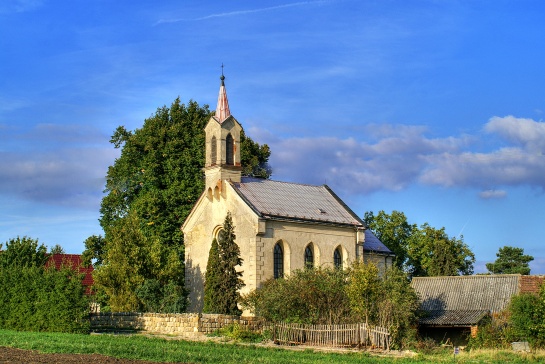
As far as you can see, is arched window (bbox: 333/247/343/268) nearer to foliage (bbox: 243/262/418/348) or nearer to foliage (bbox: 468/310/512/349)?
foliage (bbox: 243/262/418/348)

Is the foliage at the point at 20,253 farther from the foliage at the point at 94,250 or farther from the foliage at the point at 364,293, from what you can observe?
the foliage at the point at 364,293

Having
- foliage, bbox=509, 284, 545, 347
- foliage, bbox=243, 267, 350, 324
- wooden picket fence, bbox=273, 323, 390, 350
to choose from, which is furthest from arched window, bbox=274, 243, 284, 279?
foliage, bbox=509, 284, 545, 347

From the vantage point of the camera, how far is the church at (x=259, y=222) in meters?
50.3

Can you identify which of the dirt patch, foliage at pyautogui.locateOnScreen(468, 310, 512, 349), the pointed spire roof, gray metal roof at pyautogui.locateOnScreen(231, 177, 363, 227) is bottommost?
the dirt patch

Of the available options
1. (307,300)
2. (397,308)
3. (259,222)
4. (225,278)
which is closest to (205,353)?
(307,300)

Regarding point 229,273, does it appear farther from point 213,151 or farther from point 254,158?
point 254,158

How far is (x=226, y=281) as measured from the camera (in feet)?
150

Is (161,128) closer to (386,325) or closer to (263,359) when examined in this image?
(386,325)

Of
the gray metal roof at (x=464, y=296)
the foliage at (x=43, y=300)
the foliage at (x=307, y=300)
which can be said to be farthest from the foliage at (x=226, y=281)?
the gray metal roof at (x=464, y=296)

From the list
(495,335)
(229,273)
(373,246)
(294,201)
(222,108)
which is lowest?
(495,335)

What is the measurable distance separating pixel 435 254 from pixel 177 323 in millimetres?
33075

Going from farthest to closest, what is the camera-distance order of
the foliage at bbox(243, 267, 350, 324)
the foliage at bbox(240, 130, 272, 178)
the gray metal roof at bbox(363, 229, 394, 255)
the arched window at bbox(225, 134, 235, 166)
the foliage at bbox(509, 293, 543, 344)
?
the foliage at bbox(240, 130, 272, 178) → the gray metal roof at bbox(363, 229, 394, 255) → the arched window at bbox(225, 134, 235, 166) → the foliage at bbox(243, 267, 350, 324) → the foliage at bbox(509, 293, 543, 344)

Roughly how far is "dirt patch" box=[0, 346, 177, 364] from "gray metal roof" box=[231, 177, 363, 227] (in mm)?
23970

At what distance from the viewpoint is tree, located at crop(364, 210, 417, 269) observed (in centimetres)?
7019
